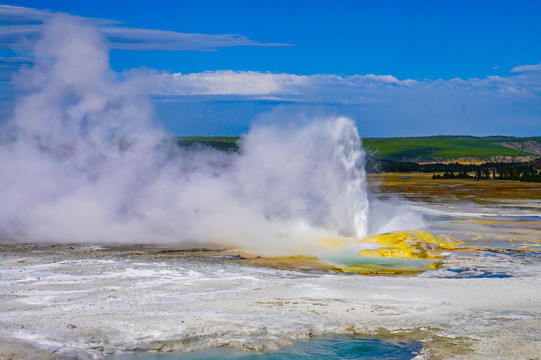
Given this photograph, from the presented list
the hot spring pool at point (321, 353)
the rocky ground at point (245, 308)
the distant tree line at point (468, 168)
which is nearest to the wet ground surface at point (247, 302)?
the rocky ground at point (245, 308)

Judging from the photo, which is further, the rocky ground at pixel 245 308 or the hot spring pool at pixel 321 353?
the rocky ground at pixel 245 308

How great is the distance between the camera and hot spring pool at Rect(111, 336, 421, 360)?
9109 millimetres

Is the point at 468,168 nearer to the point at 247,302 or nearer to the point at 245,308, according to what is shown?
the point at 247,302

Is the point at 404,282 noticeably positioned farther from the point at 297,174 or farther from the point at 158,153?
the point at 158,153

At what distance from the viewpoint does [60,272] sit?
15.2 meters

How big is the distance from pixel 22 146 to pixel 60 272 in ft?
40.0

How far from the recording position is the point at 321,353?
9297 millimetres

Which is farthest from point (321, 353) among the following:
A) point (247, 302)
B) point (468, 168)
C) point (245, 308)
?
point (468, 168)

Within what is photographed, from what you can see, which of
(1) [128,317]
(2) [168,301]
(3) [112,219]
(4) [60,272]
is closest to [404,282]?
(2) [168,301]

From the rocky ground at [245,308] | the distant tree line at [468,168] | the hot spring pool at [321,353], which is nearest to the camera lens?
the hot spring pool at [321,353]

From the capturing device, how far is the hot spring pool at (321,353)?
9.11 metres

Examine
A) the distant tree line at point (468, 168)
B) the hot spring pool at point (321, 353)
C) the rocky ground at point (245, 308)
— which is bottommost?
the hot spring pool at point (321, 353)

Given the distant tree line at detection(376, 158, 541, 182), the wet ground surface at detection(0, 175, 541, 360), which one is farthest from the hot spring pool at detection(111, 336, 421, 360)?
Result: the distant tree line at detection(376, 158, 541, 182)

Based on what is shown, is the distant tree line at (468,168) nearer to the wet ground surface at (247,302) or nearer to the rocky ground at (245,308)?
the wet ground surface at (247,302)
